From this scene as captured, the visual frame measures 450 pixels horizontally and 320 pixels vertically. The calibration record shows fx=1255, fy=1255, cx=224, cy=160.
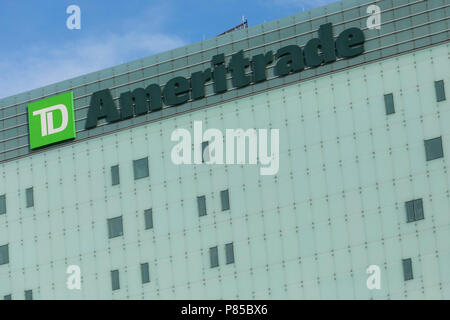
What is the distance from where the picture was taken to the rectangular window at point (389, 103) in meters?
96.5

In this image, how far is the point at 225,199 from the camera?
3976 inches

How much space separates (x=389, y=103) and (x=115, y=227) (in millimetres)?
25517

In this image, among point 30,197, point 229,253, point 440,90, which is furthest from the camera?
point 30,197

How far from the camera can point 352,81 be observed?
3878 inches

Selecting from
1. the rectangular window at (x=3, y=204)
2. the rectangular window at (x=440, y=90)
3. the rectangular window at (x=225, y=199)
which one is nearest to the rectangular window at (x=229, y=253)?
the rectangular window at (x=225, y=199)

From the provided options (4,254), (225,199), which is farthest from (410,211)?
(4,254)

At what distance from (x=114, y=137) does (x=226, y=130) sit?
35.6ft

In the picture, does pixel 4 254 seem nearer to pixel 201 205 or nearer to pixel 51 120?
pixel 51 120

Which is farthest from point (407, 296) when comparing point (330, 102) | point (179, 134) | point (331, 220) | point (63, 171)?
point (63, 171)

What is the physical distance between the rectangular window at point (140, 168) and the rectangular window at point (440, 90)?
2529 cm

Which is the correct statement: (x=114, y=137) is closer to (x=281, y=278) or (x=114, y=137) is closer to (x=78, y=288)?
(x=78, y=288)

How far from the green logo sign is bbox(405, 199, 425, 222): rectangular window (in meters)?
31.4

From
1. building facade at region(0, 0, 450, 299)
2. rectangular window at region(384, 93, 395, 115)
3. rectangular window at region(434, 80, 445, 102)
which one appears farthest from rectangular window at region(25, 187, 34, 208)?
rectangular window at region(434, 80, 445, 102)

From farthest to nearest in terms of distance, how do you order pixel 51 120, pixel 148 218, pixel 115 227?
1. pixel 51 120
2. pixel 115 227
3. pixel 148 218
